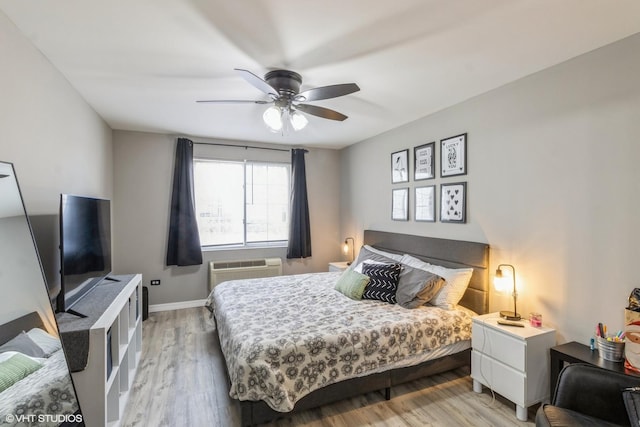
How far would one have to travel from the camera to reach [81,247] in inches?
86.6

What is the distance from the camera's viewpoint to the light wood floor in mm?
2139

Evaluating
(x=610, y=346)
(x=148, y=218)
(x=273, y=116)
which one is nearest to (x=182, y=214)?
(x=148, y=218)

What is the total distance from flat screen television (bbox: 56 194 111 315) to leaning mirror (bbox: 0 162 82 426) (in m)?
0.34

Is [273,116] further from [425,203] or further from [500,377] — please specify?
[500,377]

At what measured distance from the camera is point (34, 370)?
139 cm

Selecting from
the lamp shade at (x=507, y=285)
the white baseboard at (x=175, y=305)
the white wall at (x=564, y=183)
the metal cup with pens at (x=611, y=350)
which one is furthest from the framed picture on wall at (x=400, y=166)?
Answer: the white baseboard at (x=175, y=305)

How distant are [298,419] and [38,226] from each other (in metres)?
2.30

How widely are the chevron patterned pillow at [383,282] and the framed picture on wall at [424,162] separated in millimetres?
1154

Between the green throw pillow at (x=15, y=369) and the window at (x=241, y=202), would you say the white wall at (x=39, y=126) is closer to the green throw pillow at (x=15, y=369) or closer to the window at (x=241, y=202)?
the green throw pillow at (x=15, y=369)

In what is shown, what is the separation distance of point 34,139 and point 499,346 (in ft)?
12.0

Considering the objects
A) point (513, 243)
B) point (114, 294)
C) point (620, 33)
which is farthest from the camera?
point (513, 243)

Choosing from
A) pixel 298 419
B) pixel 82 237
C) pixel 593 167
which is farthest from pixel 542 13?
pixel 82 237

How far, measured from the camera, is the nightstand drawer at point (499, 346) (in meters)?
2.17

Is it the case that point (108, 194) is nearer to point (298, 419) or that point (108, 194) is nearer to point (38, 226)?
point (38, 226)
